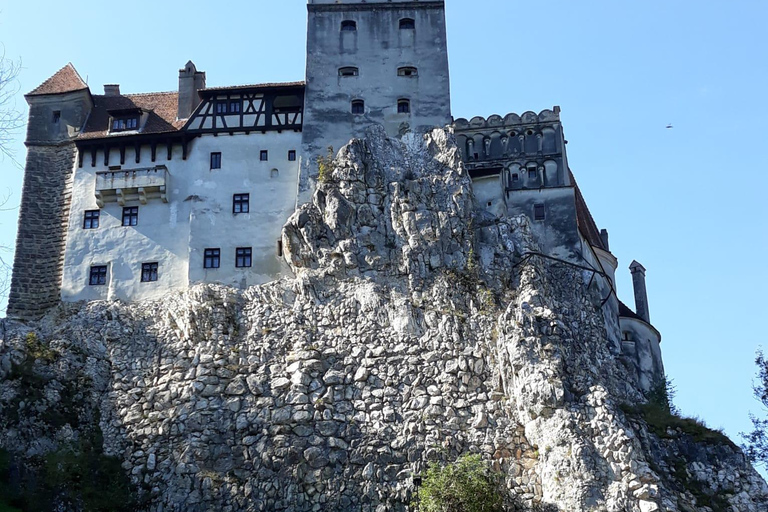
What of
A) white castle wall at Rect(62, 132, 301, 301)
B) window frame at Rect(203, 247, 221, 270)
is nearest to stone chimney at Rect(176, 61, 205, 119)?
white castle wall at Rect(62, 132, 301, 301)

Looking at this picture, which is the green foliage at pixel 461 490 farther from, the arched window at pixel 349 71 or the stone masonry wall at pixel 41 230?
the arched window at pixel 349 71

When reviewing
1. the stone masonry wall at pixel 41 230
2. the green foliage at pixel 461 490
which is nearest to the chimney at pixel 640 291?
the green foliage at pixel 461 490

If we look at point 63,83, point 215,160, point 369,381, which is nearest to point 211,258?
point 215,160

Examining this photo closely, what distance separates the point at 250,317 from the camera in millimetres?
47094

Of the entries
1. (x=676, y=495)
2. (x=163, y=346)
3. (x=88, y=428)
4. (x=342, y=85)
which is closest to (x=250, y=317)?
(x=163, y=346)

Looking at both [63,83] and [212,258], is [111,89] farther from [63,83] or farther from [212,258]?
[212,258]

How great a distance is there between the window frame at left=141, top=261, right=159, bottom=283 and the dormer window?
7.43m

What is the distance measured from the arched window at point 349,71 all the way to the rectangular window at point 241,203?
736cm

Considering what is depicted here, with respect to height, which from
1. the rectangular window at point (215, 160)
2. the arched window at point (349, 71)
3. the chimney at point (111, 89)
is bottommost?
the rectangular window at point (215, 160)

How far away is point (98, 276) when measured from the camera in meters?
50.6

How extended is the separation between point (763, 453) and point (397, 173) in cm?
1898

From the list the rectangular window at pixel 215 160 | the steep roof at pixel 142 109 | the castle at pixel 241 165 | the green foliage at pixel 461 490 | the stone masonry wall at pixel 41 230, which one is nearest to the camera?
the green foliage at pixel 461 490

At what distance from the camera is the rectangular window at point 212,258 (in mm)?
49719

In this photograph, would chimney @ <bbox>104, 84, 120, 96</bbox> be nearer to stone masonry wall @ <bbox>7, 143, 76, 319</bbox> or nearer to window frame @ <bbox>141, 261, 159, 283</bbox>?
stone masonry wall @ <bbox>7, 143, 76, 319</bbox>
